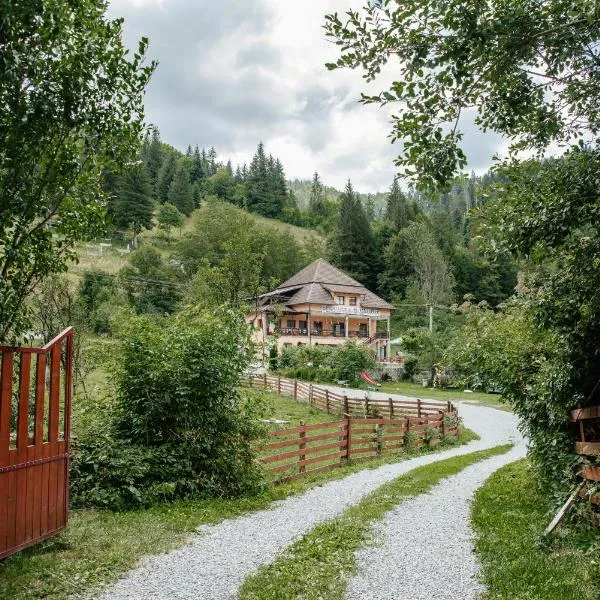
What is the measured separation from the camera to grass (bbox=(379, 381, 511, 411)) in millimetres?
31859

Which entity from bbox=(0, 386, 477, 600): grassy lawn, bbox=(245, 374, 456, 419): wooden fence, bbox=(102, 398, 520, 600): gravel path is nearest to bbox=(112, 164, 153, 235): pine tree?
bbox=(245, 374, 456, 419): wooden fence

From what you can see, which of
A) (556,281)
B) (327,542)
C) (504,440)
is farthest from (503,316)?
(504,440)

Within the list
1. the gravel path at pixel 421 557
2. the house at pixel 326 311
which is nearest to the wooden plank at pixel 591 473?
the gravel path at pixel 421 557

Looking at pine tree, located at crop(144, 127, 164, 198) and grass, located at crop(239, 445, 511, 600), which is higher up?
pine tree, located at crop(144, 127, 164, 198)

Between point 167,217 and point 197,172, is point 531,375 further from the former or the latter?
point 197,172

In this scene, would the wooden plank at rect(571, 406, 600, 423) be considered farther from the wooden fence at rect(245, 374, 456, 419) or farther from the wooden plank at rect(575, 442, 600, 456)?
the wooden fence at rect(245, 374, 456, 419)

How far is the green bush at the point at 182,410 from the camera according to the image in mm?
8438

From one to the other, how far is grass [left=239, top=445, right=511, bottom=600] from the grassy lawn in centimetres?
141

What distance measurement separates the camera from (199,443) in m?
8.84

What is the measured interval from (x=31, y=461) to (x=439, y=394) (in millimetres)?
30729

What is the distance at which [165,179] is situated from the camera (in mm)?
98750

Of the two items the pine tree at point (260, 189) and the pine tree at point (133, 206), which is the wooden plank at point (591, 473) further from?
the pine tree at point (260, 189)

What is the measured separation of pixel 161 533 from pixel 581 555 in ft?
15.9

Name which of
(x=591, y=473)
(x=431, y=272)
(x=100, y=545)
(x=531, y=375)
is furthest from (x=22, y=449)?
(x=431, y=272)
